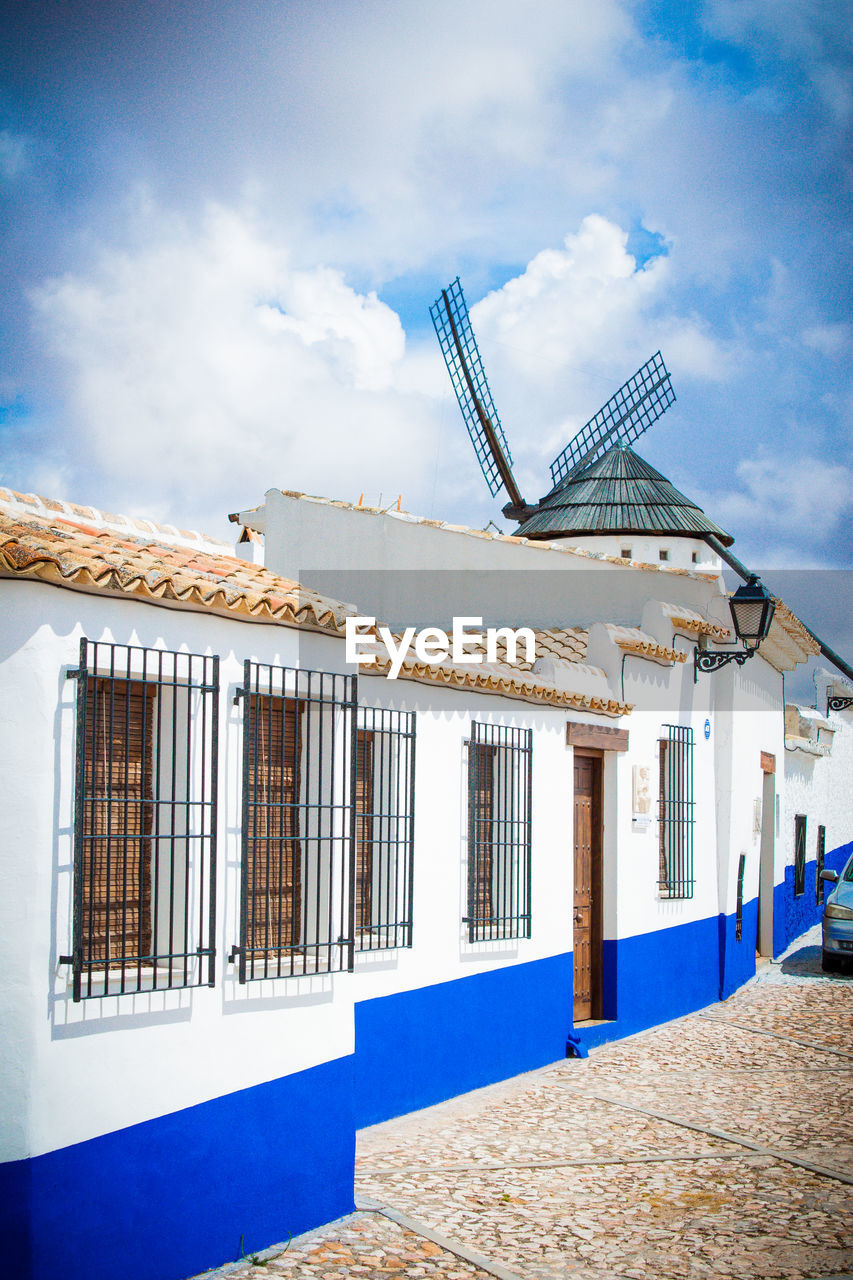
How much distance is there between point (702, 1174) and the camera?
6.38 meters

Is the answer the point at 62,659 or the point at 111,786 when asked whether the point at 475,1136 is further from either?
the point at 62,659

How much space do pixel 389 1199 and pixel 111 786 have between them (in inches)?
96.9

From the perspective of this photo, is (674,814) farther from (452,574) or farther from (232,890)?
(232,890)

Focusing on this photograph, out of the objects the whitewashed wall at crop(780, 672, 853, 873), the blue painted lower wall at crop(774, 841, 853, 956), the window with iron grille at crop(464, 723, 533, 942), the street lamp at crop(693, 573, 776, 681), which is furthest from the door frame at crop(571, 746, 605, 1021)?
the whitewashed wall at crop(780, 672, 853, 873)

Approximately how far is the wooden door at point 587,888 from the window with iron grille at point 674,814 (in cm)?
125

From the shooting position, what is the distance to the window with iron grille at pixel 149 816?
4625 mm

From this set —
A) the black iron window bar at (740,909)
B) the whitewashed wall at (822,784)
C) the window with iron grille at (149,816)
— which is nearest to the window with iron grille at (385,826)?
the window with iron grille at (149,816)

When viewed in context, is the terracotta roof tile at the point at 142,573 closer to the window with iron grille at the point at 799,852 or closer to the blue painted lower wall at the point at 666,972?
the blue painted lower wall at the point at 666,972

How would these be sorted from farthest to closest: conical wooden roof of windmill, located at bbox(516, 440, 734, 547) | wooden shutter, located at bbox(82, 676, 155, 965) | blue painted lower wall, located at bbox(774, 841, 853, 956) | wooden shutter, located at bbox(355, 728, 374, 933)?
conical wooden roof of windmill, located at bbox(516, 440, 734, 547), blue painted lower wall, located at bbox(774, 841, 853, 956), wooden shutter, located at bbox(355, 728, 374, 933), wooden shutter, located at bbox(82, 676, 155, 965)

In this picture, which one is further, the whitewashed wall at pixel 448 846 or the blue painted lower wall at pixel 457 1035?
the whitewashed wall at pixel 448 846

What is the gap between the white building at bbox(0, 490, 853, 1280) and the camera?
4277 millimetres

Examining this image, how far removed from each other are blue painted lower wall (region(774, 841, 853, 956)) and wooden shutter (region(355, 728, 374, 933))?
989cm

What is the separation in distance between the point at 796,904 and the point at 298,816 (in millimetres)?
14573

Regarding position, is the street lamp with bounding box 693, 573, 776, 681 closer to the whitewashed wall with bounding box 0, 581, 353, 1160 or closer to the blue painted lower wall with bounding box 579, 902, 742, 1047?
the blue painted lower wall with bounding box 579, 902, 742, 1047
